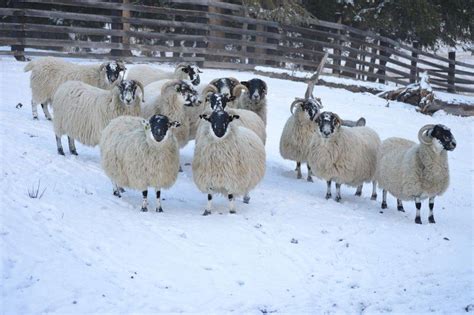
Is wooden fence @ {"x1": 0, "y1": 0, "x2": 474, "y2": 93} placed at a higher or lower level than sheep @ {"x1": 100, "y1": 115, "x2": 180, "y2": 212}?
higher

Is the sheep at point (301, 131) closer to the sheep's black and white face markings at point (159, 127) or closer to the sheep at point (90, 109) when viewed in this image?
the sheep at point (90, 109)

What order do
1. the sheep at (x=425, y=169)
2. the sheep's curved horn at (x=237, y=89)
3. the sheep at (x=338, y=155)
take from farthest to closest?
1. the sheep's curved horn at (x=237, y=89)
2. the sheep at (x=338, y=155)
3. the sheep at (x=425, y=169)

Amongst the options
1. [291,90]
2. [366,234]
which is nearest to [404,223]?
[366,234]

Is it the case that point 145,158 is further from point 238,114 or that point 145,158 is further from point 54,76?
point 54,76

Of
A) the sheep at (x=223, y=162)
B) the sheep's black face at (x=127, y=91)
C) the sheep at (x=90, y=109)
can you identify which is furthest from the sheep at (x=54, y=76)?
the sheep at (x=223, y=162)

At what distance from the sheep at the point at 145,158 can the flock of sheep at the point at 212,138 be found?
0.01 metres

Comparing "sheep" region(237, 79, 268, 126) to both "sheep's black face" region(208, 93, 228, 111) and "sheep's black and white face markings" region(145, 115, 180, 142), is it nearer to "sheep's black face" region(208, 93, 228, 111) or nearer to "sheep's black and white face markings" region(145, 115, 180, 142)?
"sheep's black face" region(208, 93, 228, 111)

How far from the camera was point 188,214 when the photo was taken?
8.65 metres

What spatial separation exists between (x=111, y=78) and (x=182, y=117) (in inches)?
106

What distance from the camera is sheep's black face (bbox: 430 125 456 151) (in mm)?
9195

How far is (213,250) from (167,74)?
736 centimetres

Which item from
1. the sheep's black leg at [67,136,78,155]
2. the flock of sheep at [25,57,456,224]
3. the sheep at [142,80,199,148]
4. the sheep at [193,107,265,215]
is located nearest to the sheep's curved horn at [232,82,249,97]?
the flock of sheep at [25,57,456,224]

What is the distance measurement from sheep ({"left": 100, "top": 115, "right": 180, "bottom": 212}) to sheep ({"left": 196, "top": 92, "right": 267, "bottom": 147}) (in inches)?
34.1

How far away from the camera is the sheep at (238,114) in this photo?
1001 centimetres
